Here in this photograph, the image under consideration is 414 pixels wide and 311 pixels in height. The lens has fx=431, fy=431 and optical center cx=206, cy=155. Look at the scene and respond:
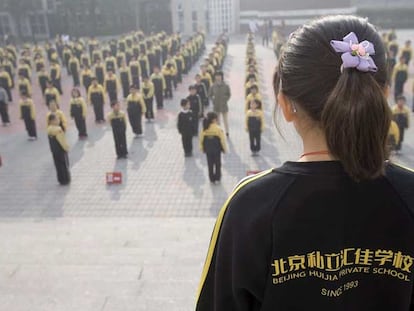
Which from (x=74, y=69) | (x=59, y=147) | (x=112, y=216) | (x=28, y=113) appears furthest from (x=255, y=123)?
(x=74, y=69)

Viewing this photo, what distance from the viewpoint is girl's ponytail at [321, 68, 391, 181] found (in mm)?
1072

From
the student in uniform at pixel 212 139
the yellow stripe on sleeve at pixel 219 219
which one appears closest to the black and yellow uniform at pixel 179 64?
the student in uniform at pixel 212 139

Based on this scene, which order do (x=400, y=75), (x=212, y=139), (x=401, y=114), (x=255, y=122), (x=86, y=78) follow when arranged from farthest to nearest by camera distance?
(x=86, y=78)
(x=400, y=75)
(x=255, y=122)
(x=401, y=114)
(x=212, y=139)

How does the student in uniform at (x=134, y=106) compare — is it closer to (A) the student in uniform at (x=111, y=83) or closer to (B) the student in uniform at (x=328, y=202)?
(A) the student in uniform at (x=111, y=83)

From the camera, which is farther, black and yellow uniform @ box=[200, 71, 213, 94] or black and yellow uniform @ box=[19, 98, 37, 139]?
black and yellow uniform @ box=[200, 71, 213, 94]

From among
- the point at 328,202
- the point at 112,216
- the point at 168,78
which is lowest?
the point at 112,216

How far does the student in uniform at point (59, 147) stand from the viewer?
7.94 m

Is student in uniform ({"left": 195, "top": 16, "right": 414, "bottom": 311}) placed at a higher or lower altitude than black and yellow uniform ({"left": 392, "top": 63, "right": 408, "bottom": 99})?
higher

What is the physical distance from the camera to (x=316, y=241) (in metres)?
1.20

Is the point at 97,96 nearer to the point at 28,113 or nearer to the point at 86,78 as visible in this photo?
the point at 28,113

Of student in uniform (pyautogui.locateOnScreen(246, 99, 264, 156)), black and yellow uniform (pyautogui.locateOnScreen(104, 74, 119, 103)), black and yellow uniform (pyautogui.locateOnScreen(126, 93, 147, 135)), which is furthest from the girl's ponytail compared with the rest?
black and yellow uniform (pyautogui.locateOnScreen(104, 74, 119, 103))

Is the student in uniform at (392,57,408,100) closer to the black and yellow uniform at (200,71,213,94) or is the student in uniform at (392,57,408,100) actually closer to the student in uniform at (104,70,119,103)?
the black and yellow uniform at (200,71,213,94)

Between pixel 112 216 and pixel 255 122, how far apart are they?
3.58 metres

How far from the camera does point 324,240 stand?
1197 millimetres
